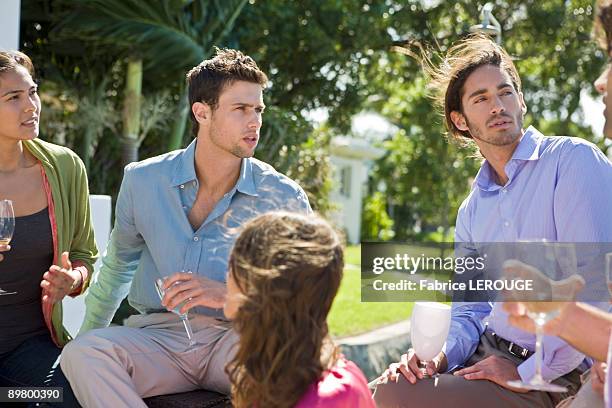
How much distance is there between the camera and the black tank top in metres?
3.30

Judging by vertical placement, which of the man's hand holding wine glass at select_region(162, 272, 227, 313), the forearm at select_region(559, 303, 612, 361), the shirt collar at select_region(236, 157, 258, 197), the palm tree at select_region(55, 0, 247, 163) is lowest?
the man's hand holding wine glass at select_region(162, 272, 227, 313)

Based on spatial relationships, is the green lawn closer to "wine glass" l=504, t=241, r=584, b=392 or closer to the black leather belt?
the black leather belt

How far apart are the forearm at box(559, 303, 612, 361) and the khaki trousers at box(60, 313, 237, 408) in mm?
1400

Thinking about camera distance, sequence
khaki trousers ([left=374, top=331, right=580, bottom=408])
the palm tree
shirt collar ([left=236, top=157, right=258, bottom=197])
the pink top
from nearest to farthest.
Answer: the pink top, khaki trousers ([left=374, top=331, right=580, bottom=408]), shirt collar ([left=236, top=157, right=258, bottom=197]), the palm tree

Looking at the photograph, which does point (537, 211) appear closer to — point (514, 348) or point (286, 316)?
point (514, 348)

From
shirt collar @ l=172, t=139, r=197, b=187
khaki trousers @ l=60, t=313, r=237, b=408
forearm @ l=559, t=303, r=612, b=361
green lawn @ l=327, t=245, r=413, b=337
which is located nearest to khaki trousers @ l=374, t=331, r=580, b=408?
khaki trousers @ l=60, t=313, r=237, b=408

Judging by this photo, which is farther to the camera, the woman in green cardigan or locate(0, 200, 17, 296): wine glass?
the woman in green cardigan

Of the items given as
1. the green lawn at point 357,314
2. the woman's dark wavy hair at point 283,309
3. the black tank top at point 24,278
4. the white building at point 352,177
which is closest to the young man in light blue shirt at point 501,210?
the woman's dark wavy hair at point 283,309

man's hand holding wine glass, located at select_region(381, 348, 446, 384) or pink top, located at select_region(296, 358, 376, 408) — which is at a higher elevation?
pink top, located at select_region(296, 358, 376, 408)

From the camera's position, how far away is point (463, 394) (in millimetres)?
2867

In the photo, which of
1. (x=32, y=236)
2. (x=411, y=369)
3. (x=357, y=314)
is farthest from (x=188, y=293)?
(x=357, y=314)

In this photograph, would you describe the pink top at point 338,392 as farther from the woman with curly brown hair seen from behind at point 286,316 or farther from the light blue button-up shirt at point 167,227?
the light blue button-up shirt at point 167,227

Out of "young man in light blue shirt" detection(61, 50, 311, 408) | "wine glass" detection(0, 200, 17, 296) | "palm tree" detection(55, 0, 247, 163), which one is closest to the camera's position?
"young man in light blue shirt" detection(61, 50, 311, 408)

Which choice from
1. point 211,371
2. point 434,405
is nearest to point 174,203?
point 211,371
